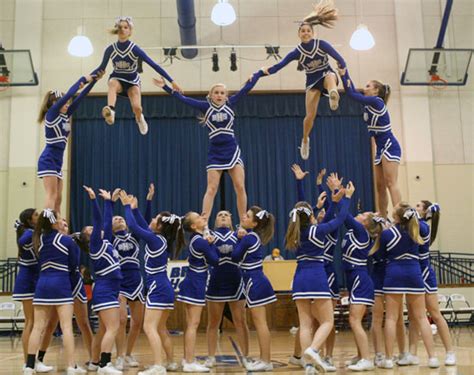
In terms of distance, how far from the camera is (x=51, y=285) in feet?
19.0

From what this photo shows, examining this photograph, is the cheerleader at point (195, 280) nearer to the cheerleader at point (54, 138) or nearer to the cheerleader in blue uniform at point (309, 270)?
the cheerleader in blue uniform at point (309, 270)

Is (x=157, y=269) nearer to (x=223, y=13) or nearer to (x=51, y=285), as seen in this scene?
(x=51, y=285)

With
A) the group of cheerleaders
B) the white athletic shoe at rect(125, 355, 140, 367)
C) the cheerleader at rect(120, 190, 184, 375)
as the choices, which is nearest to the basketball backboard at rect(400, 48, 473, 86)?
the group of cheerleaders

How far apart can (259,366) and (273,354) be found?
1829mm

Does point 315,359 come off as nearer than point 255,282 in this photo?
Yes

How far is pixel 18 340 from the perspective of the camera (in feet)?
38.1

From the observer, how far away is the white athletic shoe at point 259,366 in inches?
237

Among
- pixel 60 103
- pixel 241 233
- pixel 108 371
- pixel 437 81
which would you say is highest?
pixel 437 81

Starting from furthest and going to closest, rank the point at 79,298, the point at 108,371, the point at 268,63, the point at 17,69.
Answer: the point at 268,63 < the point at 17,69 < the point at 79,298 < the point at 108,371

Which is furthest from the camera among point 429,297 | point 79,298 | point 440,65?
point 440,65

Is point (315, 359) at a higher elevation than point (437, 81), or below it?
below

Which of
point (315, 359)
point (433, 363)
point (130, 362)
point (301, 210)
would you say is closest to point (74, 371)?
point (130, 362)

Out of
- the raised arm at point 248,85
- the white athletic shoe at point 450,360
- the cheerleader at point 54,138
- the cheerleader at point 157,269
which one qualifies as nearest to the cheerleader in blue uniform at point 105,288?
the cheerleader at point 157,269

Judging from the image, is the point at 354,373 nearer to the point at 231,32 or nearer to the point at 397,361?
the point at 397,361
